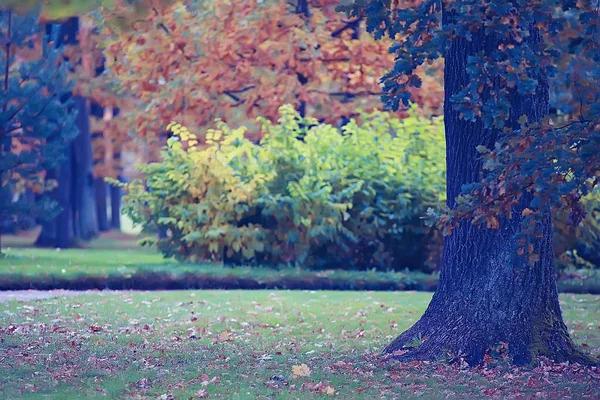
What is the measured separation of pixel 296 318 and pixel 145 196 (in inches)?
277

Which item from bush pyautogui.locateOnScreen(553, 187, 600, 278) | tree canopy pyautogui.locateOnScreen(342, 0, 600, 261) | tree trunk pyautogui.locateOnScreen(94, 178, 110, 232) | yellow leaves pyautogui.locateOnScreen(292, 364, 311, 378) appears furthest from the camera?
tree trunk pyautogui.locateOnScreen(94, 178, 110, 232)

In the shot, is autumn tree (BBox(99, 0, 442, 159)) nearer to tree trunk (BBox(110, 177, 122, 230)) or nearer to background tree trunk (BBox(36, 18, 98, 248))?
background tree trunk (BBox(36, 18, 98, 248))

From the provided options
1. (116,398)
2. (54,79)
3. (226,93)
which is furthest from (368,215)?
(116,398)

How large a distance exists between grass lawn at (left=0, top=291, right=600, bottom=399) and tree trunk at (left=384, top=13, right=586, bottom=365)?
304 mm

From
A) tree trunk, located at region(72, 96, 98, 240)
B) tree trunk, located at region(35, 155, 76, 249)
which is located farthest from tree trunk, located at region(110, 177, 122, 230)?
tree trunk, located at region(35, 155, 76, 249)

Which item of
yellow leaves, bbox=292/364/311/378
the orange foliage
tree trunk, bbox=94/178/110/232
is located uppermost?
the orange foliage

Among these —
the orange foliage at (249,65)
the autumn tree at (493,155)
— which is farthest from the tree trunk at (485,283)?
the orange foliage at (249,65)

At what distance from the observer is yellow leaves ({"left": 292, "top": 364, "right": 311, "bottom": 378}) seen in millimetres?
7639

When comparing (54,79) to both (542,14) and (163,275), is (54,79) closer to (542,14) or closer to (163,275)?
(163,275)

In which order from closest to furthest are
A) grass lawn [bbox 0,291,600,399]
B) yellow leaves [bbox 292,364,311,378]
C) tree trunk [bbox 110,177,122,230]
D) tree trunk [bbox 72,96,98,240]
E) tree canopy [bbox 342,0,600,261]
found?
tree canopy [bbox 342,0,600,261]
grass lawn [bbox 0,291,600,399]
yellow leaves [bbox 292,364,311,378]
tree trunk [bbox 72,96,98,240]
tree trunk [bbox 110,177,122,230]

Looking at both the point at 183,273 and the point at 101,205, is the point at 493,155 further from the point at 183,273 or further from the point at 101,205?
the point at 101,205

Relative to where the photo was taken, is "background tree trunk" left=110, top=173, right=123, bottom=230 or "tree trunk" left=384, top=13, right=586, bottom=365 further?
"background tree trunk" left=110, top=173, right=123, bottom=230

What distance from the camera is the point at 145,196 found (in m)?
17.5

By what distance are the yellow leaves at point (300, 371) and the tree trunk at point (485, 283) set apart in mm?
1021
